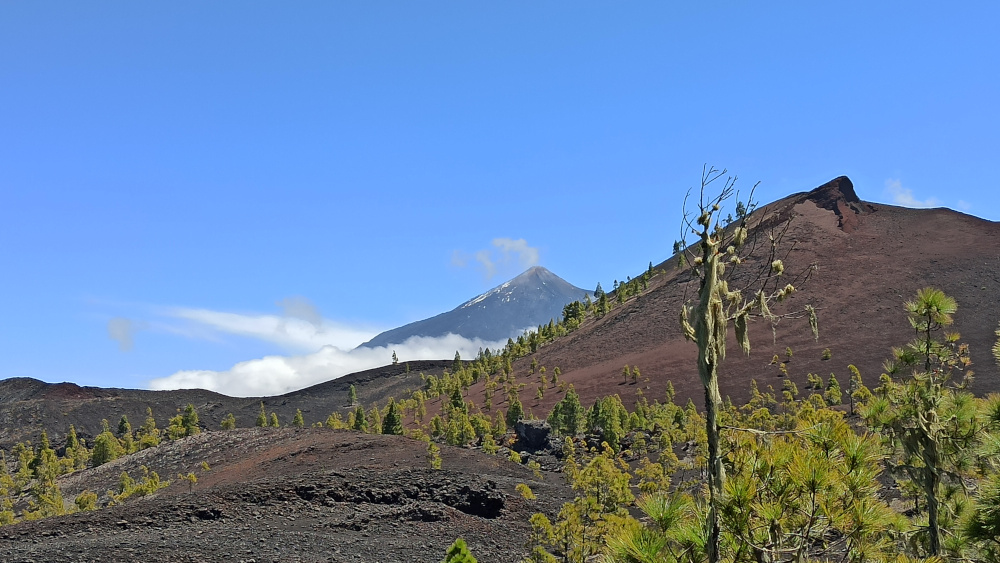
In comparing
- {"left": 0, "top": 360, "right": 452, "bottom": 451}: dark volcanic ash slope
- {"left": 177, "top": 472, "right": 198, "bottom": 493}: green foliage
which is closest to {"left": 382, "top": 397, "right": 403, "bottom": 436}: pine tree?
{"left": 177, "top": 472, "right": 198, "bottom": 493}: green foliage

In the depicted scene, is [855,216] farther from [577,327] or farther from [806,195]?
[577,327]

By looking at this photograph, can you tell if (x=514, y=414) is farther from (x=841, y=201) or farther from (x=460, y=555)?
(x=841, y=201)

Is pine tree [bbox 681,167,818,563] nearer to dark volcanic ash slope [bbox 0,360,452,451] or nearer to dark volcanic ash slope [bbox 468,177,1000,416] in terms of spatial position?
dark volcanic ash slope [bbox 468,177,1000,416]

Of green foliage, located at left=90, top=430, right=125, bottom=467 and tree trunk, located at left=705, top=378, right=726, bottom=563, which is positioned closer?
tree trunk, located at left=705, top=378, right=726, bottom=563

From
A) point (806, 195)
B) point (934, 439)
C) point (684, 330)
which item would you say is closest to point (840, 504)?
point (684, 330)

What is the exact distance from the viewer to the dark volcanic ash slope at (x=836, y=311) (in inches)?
3017

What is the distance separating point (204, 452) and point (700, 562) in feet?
191

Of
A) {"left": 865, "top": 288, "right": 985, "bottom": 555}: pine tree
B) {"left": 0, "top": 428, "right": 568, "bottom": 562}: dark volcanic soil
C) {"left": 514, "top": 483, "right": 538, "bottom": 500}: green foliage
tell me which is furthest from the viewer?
{"left": 514, "top": 483, "right": 538, "bottom": 500}: green foliage

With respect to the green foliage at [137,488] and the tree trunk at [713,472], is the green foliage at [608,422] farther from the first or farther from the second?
the tree trunk at [713,472]

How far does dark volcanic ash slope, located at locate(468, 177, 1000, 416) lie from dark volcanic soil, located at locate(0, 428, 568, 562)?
35938 millimetres

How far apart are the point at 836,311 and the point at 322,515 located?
81756mm

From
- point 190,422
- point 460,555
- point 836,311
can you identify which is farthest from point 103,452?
point 836,311

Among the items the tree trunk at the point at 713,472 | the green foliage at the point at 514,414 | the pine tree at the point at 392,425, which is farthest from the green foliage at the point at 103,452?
the tree trunk at the point at 713,472

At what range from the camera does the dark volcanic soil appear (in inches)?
1011
